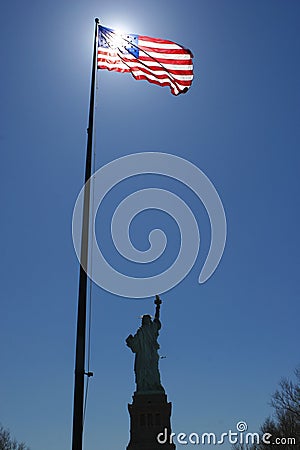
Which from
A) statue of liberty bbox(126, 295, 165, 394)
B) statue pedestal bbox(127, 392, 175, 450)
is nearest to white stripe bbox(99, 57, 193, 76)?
statue of liberty bbox(126, 295, 165, 394)

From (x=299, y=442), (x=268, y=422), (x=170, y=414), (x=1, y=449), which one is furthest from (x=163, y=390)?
(x=1, y=449)

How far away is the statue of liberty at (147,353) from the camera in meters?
19.8

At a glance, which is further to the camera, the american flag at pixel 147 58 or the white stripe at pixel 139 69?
the american flag at pixel 147 58

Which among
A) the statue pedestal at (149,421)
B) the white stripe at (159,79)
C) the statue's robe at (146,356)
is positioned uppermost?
the white stripe at (159,79)

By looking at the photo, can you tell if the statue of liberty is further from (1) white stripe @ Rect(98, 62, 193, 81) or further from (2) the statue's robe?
(1) white stripe @ Rect(98, 62, 193, 81)

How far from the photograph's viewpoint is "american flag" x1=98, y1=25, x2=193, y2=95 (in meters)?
13.8

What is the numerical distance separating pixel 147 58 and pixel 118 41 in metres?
0.92

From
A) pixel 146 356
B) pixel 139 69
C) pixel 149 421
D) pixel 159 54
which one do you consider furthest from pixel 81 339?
pixel 146 356

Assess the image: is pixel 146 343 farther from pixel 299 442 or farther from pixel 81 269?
pixel 299 442

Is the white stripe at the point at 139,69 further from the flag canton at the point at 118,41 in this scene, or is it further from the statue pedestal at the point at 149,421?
the statue pedestal at the point at 149,421

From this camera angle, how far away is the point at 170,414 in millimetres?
19047

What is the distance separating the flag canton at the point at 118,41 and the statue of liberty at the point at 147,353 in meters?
9.51

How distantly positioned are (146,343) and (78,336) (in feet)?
39.6

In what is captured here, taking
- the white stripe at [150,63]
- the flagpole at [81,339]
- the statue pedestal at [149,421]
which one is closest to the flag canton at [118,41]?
the white stripe at [150,63]
